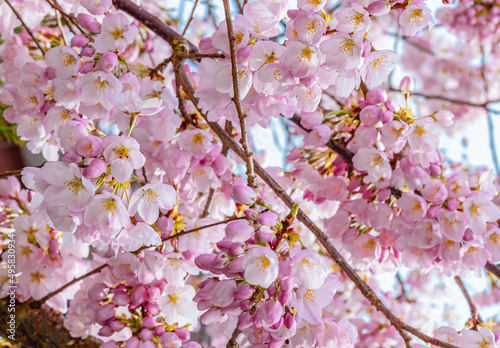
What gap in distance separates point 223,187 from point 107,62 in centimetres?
42

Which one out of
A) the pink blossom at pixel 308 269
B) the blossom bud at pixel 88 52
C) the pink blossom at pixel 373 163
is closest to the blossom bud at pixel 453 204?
the pink blossom at pixel 373 163

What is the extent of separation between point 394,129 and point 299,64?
406 millimetres

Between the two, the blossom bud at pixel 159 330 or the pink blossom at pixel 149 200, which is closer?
the pink blossom at pixel 149 200

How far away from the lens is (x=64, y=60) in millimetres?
1081

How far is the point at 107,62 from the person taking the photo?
3.30 ft

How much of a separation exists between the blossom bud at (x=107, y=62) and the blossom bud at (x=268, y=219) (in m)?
0.46

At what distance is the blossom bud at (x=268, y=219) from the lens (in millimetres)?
795

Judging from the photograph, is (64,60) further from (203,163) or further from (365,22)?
(365,22)

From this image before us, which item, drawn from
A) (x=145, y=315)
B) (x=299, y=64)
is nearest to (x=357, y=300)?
(x=145, y=315)

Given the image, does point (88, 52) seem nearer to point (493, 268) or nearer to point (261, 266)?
point (261, 266)

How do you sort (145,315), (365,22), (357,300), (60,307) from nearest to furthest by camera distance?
(365,22) < (145,315) < (60,307) < (357,300)

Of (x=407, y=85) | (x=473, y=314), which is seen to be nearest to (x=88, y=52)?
(x=407, y=85)

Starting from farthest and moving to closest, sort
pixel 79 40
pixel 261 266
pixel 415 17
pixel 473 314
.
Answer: pixel 473 314, pixel 79 40, pixel 415 17, pixel 261 266

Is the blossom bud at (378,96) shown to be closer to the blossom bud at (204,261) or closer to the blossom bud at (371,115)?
the blossom bud at (371,115)
